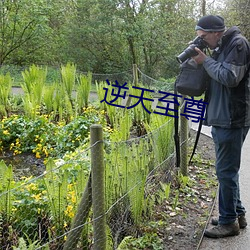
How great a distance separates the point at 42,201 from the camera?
303cm

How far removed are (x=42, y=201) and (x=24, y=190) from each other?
26cm

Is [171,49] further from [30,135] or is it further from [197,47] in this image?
[197,47]

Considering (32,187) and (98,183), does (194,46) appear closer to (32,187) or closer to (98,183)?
(98,183)

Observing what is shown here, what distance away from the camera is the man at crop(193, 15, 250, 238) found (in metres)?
2.84

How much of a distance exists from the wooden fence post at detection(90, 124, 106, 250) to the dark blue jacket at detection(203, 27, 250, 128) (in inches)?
43.9

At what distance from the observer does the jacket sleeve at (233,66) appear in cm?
280

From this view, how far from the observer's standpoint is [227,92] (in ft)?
9.77

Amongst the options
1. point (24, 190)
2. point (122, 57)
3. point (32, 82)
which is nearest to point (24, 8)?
point (122, 57)

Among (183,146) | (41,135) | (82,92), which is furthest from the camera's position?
(82,92)

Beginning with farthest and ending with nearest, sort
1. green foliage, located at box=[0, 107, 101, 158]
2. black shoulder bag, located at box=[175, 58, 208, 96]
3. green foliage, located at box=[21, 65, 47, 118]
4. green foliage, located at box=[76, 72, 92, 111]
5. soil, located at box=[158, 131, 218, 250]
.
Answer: green foliage, located at box=[76, 72, 92, 111] < green foliage, located at box=[21, 65, 47, 118] < green foliage, located at box=[0, 107, 101, 158] < soil, located at box=[158, 131, 218, 250] < black shoulder bag, located at box=[175, 58, 208, 96]

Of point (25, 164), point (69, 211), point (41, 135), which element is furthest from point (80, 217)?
point (41, 135)

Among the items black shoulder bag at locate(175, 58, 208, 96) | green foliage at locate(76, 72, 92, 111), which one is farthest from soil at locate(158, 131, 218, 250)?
green foliage at locate(76, 72, 92, 111)

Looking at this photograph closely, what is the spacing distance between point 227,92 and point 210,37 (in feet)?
1.56

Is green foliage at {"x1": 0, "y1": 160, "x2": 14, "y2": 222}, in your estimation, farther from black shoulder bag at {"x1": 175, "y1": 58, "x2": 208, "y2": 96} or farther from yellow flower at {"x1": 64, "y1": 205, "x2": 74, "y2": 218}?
black shoulder bag at {"x1": 175, "y1": 58, "x2": 208, "y2": 96}
